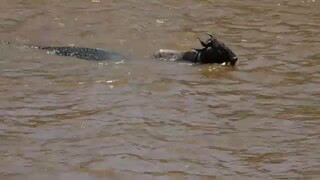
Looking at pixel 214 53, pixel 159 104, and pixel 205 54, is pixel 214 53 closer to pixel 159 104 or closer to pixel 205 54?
pixel 205 54

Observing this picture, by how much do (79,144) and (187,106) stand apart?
1762 millimetres

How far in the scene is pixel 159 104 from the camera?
7.96 m

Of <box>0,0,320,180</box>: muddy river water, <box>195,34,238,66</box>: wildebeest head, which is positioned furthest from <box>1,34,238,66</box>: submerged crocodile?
<box>0,0,320,180</box>: muddy river water

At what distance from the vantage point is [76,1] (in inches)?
641

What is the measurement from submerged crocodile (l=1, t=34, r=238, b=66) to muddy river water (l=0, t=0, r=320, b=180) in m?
0.23

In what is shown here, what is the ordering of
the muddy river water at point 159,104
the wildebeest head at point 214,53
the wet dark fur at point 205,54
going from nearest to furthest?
the muddy river water at point 159,104 < the wildebeest head at point 214,53 < the wet dark fur at point 205,54

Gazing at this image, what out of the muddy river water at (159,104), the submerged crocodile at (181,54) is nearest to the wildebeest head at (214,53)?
the submerged crocodile at (181,54)

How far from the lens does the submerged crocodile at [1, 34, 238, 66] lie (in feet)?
34.3

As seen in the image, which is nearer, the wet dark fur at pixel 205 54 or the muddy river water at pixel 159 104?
the muddy river water at pixel 159 104

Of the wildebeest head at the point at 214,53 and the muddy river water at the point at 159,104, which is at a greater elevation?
the wildebeest head at the point at 214,53

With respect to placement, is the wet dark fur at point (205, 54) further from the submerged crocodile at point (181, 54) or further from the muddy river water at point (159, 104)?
the muddy river water at point (159, 104)

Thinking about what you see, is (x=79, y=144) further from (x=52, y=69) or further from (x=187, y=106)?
(x=52, y=69)

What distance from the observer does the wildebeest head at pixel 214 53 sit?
406 inches

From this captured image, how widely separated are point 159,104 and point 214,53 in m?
2.78
